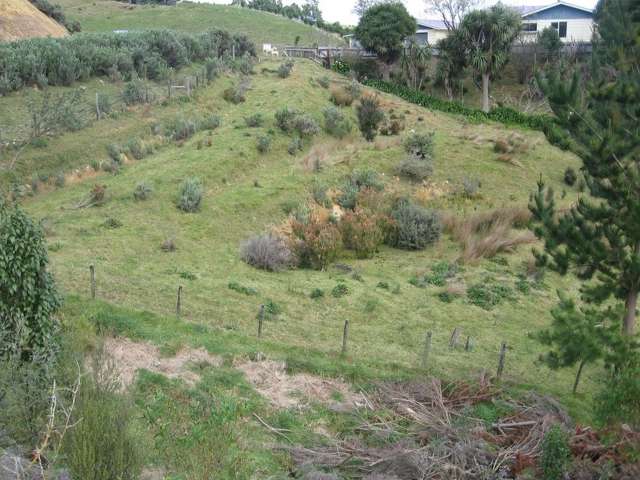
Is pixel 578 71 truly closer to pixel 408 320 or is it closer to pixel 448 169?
pixel 408 320

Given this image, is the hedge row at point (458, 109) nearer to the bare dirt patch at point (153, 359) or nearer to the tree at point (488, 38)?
the tree at point (488, 38)

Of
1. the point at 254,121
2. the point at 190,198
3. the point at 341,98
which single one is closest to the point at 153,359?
the point at 190,198

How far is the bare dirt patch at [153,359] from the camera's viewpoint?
1042 centimetres

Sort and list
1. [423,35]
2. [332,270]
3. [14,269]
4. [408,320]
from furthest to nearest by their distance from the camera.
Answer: [423,35] < [332,270] < [408,320] < [14,269]

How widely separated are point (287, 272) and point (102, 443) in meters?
11.2

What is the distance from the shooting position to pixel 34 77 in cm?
2788

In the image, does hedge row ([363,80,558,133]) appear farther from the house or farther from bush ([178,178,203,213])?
bush ([178,178,203,213])

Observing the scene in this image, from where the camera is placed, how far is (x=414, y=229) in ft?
64.6

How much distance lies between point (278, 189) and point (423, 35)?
39587 millimetres

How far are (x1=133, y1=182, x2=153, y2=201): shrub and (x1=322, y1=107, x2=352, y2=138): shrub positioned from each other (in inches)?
470

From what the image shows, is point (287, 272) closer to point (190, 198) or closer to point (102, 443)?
point (190, 198)

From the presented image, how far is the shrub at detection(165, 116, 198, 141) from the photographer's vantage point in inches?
1070

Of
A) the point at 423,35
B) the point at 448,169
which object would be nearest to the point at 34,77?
the point at 448,169

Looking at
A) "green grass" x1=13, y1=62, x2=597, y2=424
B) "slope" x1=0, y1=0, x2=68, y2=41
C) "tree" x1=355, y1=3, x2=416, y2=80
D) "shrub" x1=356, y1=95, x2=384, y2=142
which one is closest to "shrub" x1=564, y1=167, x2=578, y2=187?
"green grass" x1=13, y1=62, x2=597, y2=424
